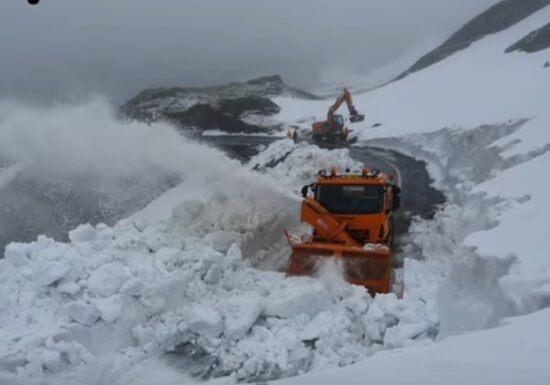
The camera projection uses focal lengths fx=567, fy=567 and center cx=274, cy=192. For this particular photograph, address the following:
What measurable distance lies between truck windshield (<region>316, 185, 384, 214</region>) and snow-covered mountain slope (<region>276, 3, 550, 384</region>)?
1663mm

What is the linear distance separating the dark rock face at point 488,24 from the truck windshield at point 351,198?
2746 inches

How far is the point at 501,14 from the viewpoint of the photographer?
81312mm

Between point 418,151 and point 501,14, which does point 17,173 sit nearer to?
point 418,151

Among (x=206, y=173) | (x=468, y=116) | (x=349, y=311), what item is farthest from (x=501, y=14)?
(x=349, y=311)

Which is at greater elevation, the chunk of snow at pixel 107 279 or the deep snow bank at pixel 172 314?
the chunk of snow at pixel 107 279

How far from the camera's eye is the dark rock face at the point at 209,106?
56.6 metres

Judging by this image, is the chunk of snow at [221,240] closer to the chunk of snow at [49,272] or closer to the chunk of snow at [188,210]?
the chunk of snow at [188,210]

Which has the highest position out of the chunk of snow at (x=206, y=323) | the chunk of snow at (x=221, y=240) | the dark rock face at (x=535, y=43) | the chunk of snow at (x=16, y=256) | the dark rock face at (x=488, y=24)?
the dark rock face at (x=488, y=24)

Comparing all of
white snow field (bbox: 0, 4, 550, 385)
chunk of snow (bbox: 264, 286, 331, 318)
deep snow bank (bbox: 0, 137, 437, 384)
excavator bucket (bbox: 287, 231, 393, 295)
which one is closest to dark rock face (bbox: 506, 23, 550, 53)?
white snow field (bbox: 0, 4, 550, 385)

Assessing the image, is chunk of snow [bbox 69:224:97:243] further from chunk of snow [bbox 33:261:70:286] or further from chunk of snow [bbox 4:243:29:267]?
chunk of snow [bbox 33:261:70:286]

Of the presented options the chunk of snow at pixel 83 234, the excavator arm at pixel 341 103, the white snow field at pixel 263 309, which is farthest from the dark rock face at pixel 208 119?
the chunk of snow at pixel 83 234

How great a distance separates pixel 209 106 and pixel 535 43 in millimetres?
32413

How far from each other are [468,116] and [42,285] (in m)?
25.1

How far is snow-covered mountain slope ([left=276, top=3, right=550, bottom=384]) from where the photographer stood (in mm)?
3992
